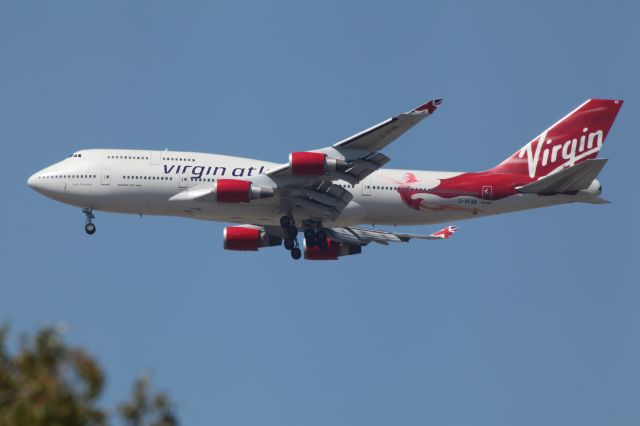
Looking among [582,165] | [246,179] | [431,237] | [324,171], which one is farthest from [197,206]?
[582,165]

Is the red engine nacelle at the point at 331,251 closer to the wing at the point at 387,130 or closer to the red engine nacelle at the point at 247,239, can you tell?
the red engine nacelle at the point at 247,239

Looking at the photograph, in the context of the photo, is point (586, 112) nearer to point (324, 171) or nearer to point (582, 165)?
point (582, 165)

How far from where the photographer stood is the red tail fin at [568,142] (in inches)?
2350

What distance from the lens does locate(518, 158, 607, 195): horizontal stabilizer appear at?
53.7 metres

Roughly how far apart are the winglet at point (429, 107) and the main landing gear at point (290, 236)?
33.8 feet

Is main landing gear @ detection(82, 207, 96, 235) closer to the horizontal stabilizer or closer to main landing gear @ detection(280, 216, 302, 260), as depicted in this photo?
main landing gear @ detection(280, 216, 302, 260)

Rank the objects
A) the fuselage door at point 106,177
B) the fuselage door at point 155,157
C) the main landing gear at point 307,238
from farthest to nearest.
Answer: the main landing gear at point 307,238 → the fuselage door at point 155,157 → the fuselage door at point 106,177

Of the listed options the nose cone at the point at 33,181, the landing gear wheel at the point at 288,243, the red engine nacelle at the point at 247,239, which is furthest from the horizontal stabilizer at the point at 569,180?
the nose cone at the point at 33,181

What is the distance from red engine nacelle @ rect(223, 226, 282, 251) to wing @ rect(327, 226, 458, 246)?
3.69m

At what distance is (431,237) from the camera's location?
62.8 metres

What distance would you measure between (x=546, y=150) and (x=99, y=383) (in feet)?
142

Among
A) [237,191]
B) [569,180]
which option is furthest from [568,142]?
[237,191]

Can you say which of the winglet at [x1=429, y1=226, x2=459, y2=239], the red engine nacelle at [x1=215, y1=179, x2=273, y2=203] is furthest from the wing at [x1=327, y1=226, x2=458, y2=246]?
the red engine nacelle at [x1=215, y1=179, x2=273, y2=203]

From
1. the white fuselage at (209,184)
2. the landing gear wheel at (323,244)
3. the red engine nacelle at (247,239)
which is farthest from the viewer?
the red engine nacelle at (247,239)
